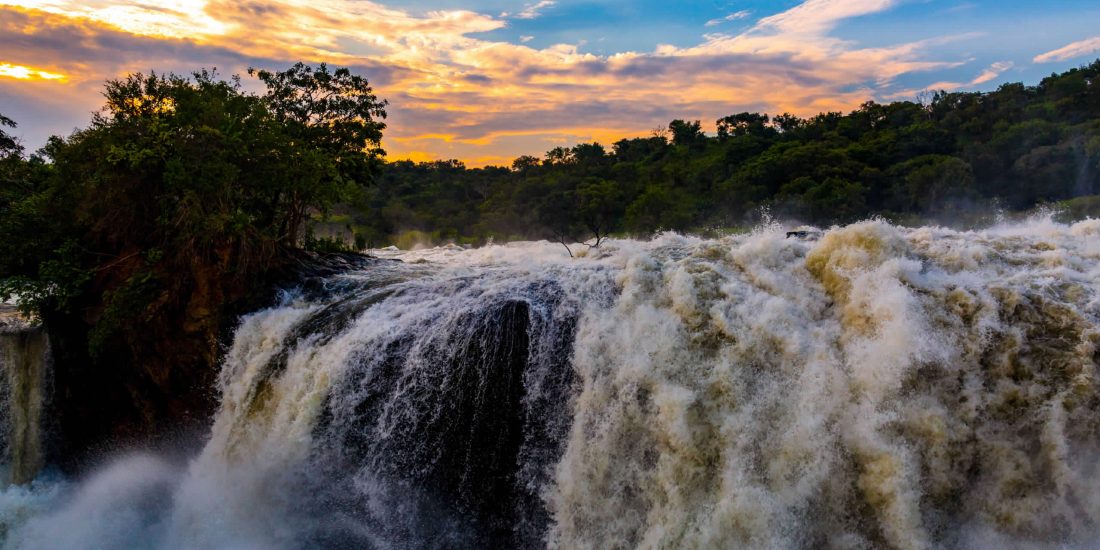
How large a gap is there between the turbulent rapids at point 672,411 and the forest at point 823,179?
6218 millimetres

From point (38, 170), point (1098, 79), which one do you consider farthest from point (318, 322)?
point (1098, 79)

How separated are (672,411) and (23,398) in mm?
10857

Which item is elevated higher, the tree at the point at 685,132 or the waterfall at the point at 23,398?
the tree at the point at 685,132

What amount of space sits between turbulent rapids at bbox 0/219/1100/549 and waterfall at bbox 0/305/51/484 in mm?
843

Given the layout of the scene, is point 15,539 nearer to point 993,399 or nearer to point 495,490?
point 495,490

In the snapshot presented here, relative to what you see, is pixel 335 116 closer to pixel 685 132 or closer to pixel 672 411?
pixel 672 411

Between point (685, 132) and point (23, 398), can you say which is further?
point (685, 132)

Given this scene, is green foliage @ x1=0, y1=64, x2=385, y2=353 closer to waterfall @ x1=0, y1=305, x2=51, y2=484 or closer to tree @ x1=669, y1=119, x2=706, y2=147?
waterfall @ x1=0, y1=305, x2=51, y2=484

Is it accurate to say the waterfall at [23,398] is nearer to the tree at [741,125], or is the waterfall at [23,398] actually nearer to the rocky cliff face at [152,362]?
the rocky cliff face at [152,362]

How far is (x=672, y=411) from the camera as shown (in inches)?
241

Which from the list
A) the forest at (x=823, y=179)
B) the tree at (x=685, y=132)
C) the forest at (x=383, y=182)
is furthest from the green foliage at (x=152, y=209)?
the tree at (x=685, y=132)

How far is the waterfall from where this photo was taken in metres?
10.1

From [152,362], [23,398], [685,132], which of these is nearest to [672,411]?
[152,362]

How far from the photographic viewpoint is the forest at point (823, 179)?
28.4 meters
